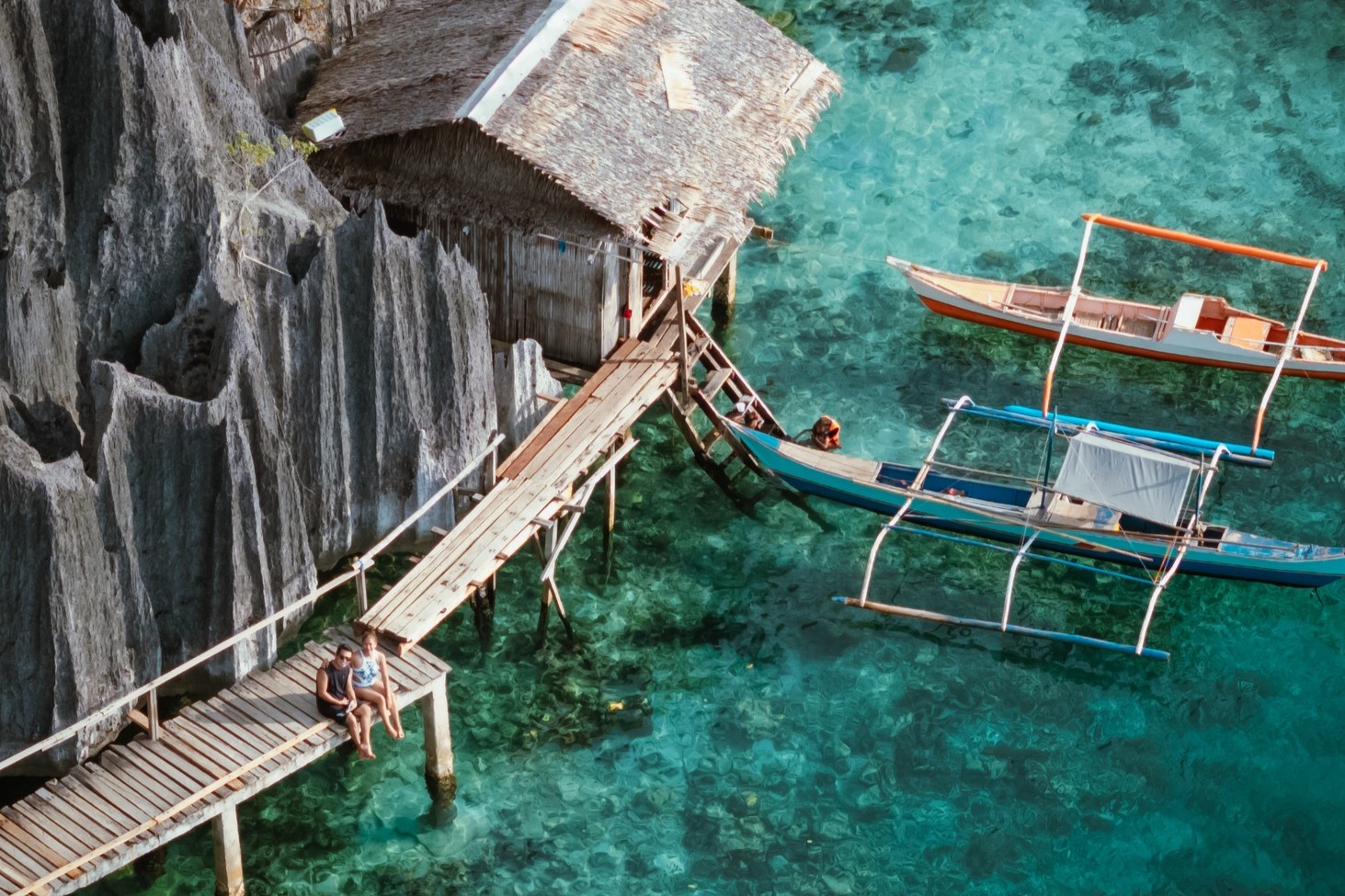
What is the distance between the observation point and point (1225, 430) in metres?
30.2

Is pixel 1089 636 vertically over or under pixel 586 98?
under

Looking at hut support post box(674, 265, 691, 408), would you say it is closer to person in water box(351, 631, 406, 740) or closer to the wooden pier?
the wooden pier

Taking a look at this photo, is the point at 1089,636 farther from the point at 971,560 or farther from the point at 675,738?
the point at 675,738

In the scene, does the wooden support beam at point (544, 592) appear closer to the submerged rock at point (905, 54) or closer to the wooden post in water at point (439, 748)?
the wooden post in water at point (439, 748)

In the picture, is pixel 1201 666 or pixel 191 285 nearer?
pixel 191 285

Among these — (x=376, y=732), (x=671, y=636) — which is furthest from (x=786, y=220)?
(x=376, y=732)

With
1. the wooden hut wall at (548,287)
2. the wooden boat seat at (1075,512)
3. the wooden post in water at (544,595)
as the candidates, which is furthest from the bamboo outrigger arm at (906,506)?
the wooden hut wall at (548,287)

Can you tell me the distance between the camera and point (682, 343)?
25.8 m

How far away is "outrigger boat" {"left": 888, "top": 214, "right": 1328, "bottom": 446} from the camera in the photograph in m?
30.4

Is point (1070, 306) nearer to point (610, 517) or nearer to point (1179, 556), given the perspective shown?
point (1179, 556)

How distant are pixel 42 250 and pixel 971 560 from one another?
14297 millimetres

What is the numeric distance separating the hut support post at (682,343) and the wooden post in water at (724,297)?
4136 millimetres

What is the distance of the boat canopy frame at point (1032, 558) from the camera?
25.4 meters

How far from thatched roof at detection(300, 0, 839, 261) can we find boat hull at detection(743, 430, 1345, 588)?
Result: 12.5 feet
